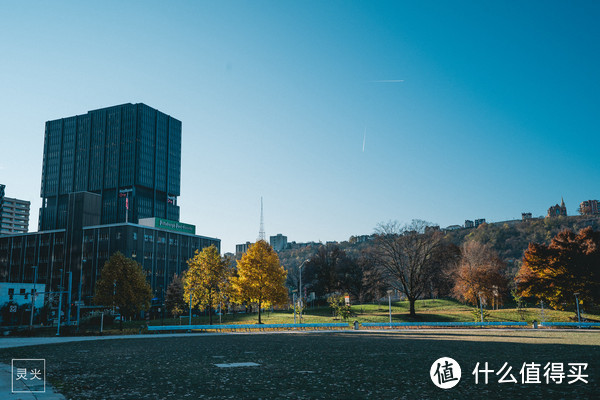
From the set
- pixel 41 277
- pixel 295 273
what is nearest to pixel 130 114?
pixel 41 277

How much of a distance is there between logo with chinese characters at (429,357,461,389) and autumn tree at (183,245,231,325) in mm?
51157

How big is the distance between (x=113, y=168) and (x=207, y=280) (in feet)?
462

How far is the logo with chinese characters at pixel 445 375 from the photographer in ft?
45.1

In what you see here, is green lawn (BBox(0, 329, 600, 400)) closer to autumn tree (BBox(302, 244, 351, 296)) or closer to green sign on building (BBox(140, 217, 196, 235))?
autumn tree (BBox(302, 244, 351, 296))

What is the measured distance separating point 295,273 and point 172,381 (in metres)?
124

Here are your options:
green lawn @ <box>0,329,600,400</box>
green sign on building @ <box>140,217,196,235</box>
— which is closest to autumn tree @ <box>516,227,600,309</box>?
green lawn @ <box>0,329,600,400</box>

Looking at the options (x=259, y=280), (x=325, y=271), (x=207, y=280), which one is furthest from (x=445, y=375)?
(x=325, y=271)

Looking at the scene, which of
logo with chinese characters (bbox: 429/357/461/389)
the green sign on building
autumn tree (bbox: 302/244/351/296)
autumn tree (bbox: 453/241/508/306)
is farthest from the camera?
the green sign on building

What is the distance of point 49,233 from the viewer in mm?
139875

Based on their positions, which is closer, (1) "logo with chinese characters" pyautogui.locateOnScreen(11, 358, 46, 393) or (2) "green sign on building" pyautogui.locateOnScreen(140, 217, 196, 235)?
(1) "logo with chinese characters" pyautogui.locateOnScreen(11, 358, 46, 393)

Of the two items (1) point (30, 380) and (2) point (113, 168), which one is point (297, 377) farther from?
(2) point (113, 168)

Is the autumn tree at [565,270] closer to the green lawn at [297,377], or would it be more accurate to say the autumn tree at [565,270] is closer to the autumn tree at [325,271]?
the autumn tree at [325,271]

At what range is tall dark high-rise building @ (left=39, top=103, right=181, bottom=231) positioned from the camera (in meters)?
185

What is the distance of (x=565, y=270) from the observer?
67.4m
